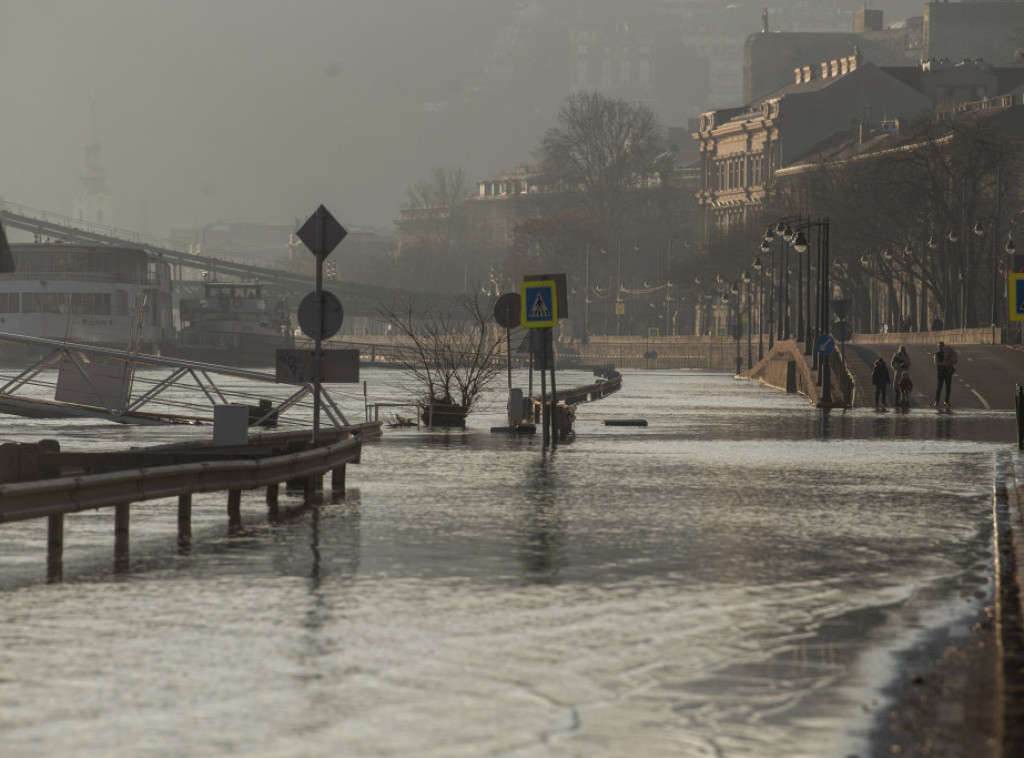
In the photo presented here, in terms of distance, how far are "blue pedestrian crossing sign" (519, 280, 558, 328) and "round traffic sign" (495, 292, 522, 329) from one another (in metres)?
5.85

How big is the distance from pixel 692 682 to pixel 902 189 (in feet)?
254

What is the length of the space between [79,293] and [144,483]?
126 m

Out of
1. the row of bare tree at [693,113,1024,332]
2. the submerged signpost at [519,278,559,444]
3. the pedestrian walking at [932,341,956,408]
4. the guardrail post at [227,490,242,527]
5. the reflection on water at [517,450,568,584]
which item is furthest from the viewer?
the row of bare tree at [693,113,1024,332]

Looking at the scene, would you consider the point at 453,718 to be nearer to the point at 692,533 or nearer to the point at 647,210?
the point at 692,533

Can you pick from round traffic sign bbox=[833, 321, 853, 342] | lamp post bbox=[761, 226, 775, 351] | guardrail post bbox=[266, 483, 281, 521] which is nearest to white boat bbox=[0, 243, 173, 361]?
lamp post bbox=[761, 226, 775, 351]

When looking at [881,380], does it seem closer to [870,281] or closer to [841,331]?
[841,331]

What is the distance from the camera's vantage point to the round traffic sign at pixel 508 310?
118 ft

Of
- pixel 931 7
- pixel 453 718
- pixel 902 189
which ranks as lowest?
pixel 453 718

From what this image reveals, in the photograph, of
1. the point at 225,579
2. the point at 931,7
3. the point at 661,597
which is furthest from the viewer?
the point at 931,7

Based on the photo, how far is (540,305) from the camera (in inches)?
1174

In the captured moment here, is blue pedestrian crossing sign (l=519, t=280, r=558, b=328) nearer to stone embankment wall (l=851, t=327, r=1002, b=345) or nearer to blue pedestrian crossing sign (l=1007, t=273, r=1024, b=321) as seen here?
blue pedestrian crossing sign (l=1007, t=273, r=1024, b=321)

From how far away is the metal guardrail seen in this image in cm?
1324

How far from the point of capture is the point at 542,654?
9617mm

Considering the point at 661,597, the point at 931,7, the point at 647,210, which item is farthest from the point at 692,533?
the point at 931,7
